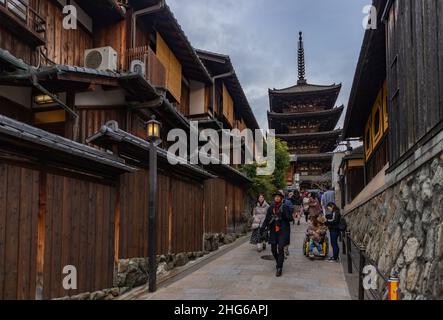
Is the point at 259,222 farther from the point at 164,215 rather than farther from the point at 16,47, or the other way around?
the point at 16,47

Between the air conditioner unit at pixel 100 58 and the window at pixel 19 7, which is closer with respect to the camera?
the window at pixel 19 7

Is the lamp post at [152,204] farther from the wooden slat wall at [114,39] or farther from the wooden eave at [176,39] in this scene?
the wooden eave at [176,39]

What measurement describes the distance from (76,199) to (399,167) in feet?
21.2

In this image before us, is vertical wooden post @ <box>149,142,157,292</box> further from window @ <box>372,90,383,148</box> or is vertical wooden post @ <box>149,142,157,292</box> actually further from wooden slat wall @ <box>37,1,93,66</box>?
window @ <box>372,90,383,148</box>

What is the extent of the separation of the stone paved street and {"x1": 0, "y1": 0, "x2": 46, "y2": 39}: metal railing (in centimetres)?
675

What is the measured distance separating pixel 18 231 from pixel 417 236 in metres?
5.82

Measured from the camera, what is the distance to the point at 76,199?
6520 millimetres

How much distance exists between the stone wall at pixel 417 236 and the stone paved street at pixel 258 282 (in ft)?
4.31

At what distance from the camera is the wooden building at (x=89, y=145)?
5.43 metres

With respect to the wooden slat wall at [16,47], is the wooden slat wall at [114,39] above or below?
above

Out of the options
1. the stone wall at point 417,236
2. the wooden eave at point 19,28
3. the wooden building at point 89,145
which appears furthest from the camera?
the wooden eave at point 19,28

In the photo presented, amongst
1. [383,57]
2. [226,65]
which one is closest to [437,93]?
[383,57]

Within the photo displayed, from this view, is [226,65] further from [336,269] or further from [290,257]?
[336,269]

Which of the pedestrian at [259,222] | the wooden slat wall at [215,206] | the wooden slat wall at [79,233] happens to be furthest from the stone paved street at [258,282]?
the wooden slat wall at [215,206]
